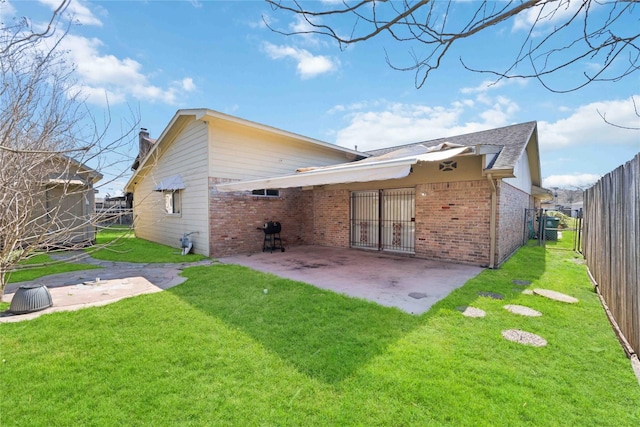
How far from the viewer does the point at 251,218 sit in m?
12.6

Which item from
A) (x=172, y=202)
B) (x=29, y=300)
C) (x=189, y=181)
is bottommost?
(x=29, y=300)

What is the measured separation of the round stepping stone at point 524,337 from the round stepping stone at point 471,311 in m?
0.68

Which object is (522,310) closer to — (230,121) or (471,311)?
(471,311)

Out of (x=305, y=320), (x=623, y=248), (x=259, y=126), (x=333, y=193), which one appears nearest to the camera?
(x=623, y=248)

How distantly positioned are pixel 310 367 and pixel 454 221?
8.42 m

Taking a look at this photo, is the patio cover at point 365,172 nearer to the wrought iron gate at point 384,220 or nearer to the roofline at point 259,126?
the roofline at point 259,126

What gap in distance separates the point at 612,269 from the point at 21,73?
10171 millimetres

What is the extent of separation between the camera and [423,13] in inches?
117

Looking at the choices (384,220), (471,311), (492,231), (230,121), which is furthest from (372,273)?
(230,121)

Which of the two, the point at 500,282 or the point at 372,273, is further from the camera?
the point at 372,273

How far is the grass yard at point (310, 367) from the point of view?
9.32ft

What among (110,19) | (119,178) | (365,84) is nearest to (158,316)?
(119,178)

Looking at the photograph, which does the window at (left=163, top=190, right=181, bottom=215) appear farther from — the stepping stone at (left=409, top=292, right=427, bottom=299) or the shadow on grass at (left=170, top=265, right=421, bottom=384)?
the stepping stone at (left=409, top=292, right=427, bottom=299)

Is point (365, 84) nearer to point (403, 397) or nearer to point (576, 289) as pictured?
point (403, 397)
